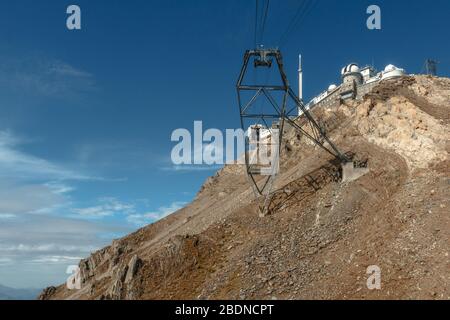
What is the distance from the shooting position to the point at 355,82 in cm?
6581

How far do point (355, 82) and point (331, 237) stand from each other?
139ft

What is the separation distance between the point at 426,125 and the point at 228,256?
2353 cm

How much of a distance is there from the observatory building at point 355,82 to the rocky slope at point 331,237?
58.0 feet

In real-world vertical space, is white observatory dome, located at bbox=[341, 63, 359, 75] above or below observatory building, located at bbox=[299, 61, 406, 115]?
above

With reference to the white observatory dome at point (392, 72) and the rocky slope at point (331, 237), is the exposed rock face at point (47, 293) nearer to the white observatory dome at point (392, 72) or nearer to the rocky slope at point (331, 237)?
the rocky slope at point (331, 237)

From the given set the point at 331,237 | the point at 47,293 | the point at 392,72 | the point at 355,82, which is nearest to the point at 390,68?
the point at 392,72

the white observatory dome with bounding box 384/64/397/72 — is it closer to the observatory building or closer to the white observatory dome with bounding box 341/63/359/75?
the observatory building

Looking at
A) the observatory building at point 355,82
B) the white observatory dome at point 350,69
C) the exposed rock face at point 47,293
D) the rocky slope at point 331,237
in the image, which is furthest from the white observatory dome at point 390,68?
the exposed rock face at point 47,293

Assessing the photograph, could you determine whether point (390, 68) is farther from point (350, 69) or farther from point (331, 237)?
point (331, 237)

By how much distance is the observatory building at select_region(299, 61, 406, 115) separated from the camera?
207ft

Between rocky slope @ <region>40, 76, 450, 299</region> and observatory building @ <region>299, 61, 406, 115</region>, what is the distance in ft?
58.0

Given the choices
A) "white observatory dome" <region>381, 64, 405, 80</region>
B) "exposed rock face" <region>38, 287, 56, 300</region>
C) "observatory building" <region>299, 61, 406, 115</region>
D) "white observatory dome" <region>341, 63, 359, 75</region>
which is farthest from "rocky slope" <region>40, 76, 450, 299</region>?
"white observatory dome" <region>341, 63, 359, 75</region>

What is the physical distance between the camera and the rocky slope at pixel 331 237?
24797mm
